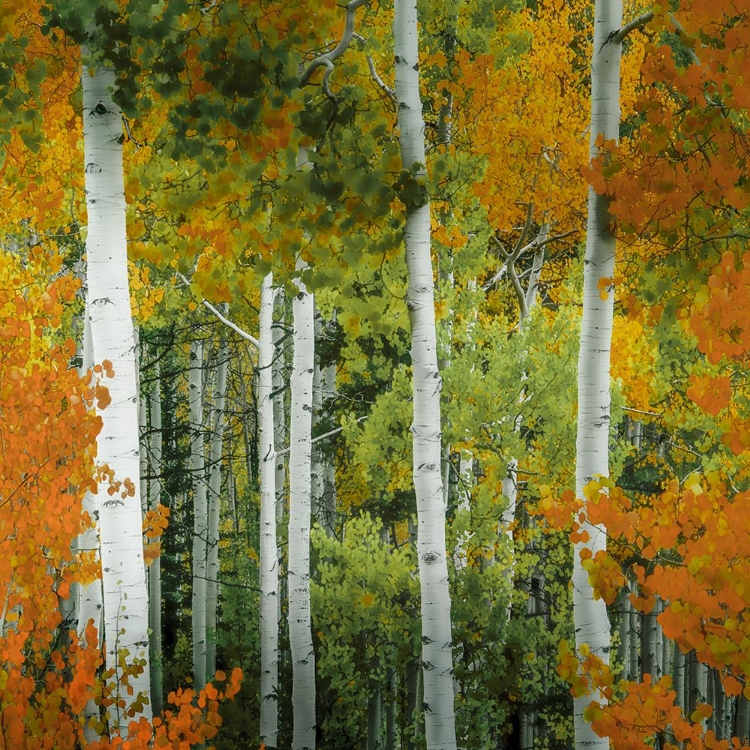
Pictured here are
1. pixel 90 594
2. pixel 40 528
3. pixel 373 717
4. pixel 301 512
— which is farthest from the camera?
pixel 373 717

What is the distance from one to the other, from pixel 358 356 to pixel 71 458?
4300 mm

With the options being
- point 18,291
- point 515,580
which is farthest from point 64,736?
point 515,580

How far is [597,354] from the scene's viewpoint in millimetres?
4777

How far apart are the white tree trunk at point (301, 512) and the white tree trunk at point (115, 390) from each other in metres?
3.24

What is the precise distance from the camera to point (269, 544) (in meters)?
9.36

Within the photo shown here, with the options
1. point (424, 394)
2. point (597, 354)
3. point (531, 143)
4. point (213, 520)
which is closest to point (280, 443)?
point (213, 520)

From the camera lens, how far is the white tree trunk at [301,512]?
7551 mm

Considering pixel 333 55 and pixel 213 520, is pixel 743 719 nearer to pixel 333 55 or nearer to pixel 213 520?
pixel 213 520

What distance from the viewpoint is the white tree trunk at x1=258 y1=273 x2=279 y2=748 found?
9.04 m

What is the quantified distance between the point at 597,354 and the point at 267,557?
18.3ft

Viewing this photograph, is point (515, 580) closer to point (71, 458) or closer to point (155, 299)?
point (155, 299)

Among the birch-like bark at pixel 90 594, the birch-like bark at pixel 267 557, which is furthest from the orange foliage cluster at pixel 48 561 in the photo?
the birch-like bark at pixel 267 557

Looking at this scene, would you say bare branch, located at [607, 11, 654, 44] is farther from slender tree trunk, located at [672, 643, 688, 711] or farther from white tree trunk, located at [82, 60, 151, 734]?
slender tree trunk, located at [672, 643, 688, 711]

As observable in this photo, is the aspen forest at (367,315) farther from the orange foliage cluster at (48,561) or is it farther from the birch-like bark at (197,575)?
the birch-like bark at (197,575)
